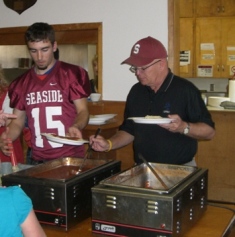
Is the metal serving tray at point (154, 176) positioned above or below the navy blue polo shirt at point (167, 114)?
below

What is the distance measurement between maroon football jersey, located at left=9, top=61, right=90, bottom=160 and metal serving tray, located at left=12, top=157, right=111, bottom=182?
1.14ft

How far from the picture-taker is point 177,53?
344 cm

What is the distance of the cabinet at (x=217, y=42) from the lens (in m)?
6.71

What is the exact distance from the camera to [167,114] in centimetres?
220

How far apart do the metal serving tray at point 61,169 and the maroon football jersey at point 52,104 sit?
13.7 inches

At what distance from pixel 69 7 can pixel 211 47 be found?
364cm

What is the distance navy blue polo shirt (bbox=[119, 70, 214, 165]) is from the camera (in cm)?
218

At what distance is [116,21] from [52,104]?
1465 mm

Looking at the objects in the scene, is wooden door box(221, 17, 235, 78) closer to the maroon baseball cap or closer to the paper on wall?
the paper on wall

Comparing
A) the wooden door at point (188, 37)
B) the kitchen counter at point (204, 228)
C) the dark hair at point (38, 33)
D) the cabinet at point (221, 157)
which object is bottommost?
the cabinet at point (221, 157)

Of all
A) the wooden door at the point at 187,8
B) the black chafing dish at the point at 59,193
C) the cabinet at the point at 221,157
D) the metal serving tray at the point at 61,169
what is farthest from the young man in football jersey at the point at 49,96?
the wooden door at the point at 187,8

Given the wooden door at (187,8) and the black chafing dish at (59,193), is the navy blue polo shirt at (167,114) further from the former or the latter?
the wooden door at (187,8)

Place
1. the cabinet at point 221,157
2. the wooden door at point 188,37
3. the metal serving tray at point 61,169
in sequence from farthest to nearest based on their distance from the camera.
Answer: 1. the wooden door at point 188,37
2. the cabinet at point 221,157
3. the metal serving tray at point 61,169

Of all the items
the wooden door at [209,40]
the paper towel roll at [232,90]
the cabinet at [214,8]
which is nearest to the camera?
the paper towel roll at [232,90]
